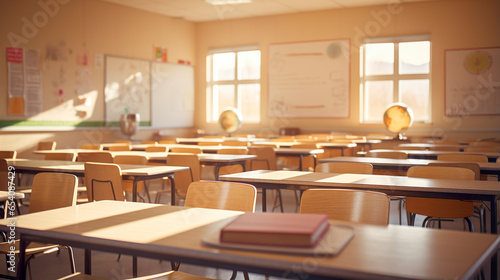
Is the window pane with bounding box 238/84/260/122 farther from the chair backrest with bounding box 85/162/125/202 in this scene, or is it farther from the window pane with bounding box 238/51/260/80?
the chair backrest with bounding box 85/162/125/202

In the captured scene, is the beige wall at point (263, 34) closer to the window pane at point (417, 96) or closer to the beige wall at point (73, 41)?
the beige wall at point (73, 41)

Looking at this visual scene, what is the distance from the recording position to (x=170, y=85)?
35.6 ft

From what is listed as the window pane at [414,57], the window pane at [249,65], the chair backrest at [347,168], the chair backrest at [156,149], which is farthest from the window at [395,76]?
the chair backrest at [347,168]

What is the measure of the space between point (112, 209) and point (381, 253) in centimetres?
111

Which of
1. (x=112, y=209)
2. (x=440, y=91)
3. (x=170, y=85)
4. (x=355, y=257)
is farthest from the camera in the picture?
(x=170, y=85)

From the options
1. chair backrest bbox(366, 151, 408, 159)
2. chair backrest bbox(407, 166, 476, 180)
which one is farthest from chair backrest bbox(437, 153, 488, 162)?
chair backrest bbox(407, 166, 476, 180)

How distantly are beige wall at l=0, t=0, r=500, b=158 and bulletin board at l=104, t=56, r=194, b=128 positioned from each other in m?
0.17

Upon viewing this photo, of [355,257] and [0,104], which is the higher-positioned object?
[0,104]

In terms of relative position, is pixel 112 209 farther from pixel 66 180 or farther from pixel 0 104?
pixel 0 104

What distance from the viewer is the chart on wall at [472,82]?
9078 millimetres

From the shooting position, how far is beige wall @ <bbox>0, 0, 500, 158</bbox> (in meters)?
8.27

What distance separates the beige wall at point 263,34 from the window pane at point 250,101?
0.80 feet

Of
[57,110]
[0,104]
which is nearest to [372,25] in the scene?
[57,110]

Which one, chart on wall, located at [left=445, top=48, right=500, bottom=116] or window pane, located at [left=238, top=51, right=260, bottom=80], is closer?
chart on wall, located at [left=445, top=48, right=500, bottom=116]
